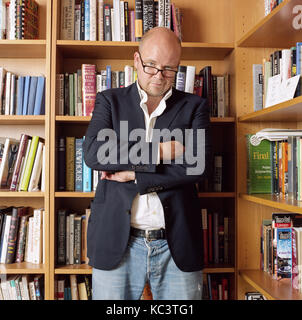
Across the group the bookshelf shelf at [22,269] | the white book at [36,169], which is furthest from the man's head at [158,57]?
the bookshelf shelf at [22,269]

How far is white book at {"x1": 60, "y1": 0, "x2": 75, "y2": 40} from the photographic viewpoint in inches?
78.1

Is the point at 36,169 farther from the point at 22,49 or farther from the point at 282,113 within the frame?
the point at 282,113

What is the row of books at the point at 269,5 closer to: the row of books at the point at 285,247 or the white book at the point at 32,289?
the row of books at the point at 285,247

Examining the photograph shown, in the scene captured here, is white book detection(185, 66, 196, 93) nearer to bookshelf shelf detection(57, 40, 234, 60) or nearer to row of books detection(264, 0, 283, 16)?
bookshelf shelf detection(57, 40, 234, 60)

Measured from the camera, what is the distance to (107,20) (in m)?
1.98

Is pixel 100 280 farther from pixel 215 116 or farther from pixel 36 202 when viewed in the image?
pixel 215 116

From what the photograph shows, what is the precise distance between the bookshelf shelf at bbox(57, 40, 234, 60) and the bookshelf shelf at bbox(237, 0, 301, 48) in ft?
0.46

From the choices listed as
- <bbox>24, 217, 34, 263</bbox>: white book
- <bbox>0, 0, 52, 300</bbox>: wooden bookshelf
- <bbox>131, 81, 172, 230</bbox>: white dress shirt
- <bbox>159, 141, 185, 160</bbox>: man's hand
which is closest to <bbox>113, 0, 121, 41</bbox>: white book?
<bbox>0, 0, 52, 300</bbox>: wooden bookshelf

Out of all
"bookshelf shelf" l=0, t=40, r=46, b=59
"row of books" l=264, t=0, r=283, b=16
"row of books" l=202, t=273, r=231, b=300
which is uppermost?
"row of books" l=264, t=0, r=283, b=16

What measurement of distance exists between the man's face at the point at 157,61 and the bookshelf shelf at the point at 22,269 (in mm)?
1033

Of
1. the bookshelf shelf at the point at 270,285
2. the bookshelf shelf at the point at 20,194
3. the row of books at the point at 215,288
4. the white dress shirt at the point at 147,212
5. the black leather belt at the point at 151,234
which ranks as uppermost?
the bookshelf shelf at the point at 20,194

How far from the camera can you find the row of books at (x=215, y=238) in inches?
78.3
